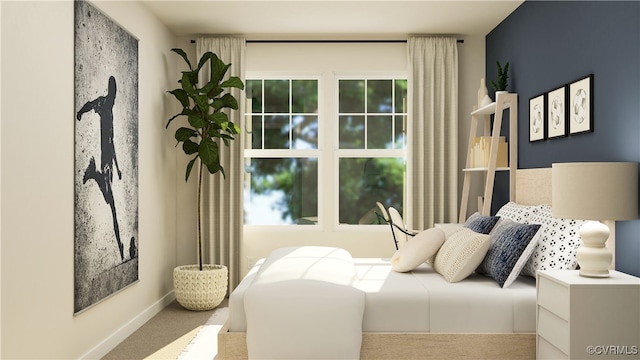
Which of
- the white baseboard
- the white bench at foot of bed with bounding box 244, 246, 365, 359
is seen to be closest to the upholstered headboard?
the white bench at foot of bed with bounding box 244, 246, 365, 359

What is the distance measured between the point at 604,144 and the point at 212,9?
322 centimetres

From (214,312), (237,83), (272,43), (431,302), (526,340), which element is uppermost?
(272,43)

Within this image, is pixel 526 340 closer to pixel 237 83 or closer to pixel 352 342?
pixel 352 342

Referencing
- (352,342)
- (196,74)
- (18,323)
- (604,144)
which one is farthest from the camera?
(196,74)

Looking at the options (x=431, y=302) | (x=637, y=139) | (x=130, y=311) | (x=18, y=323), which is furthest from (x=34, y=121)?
(x=637, y=139)

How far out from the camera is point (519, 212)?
3.88 meters

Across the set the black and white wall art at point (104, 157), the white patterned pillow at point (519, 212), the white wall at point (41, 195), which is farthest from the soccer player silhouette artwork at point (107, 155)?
the white patterned pillow at point (519, 212)

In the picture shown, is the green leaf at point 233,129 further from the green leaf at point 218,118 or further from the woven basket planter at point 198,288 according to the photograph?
the woven basket planter at point 198,288

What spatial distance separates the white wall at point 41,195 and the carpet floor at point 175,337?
0.14m

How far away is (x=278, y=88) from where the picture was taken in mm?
5789

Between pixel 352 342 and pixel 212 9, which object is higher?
pixel 212 9

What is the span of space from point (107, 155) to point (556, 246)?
287 centimetres

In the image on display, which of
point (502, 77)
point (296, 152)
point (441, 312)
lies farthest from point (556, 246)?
point (296, 152)

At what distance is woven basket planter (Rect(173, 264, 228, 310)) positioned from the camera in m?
4.88
